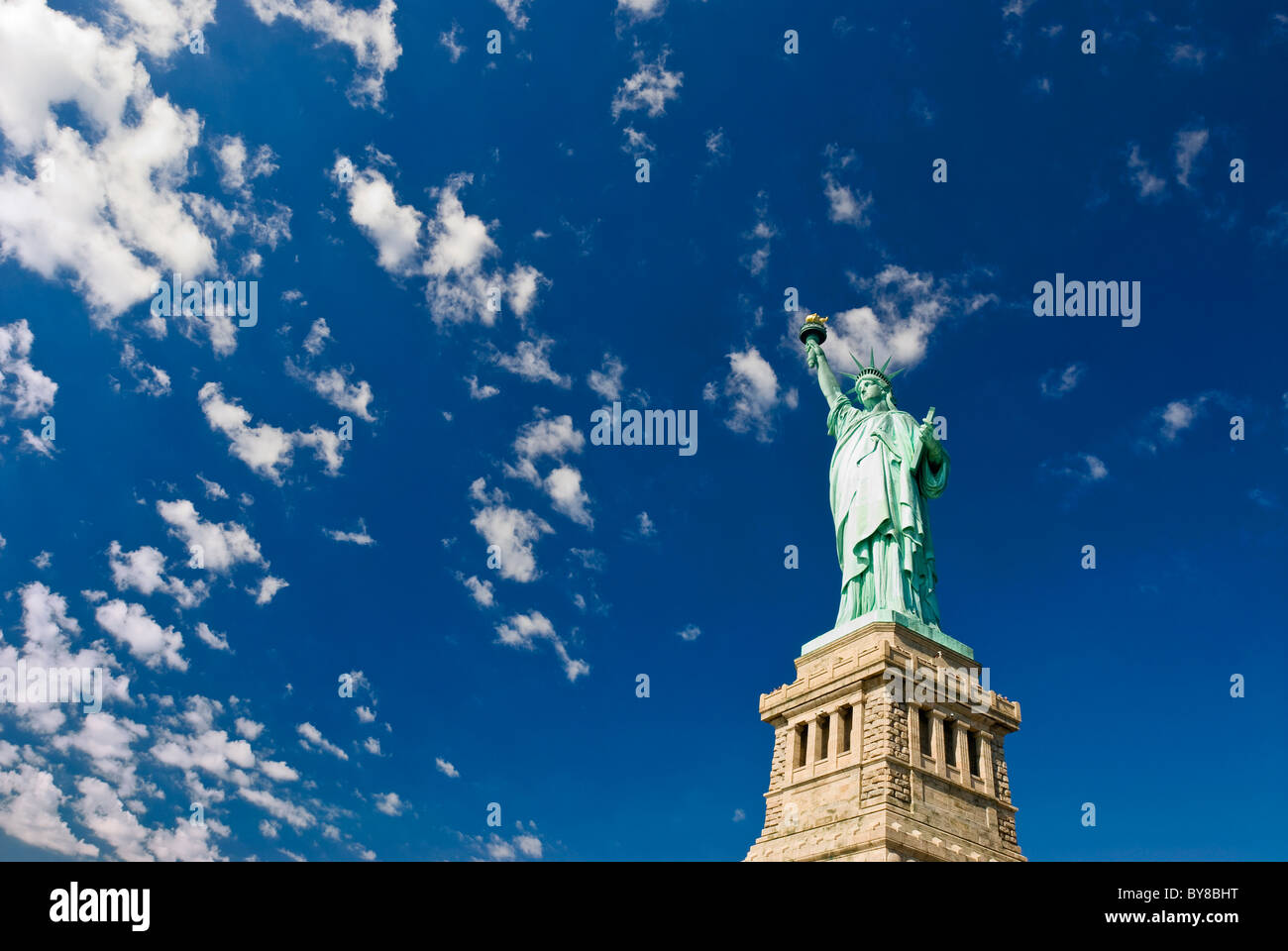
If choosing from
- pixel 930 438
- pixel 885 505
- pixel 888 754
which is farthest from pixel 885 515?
pixel 888 754

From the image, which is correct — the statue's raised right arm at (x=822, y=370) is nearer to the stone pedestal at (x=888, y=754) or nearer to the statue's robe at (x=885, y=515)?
the statue's robe at (x=885, y=515)

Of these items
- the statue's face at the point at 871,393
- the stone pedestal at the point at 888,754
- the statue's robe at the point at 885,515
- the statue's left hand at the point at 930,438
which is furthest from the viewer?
the statue's face at the point at 871,393

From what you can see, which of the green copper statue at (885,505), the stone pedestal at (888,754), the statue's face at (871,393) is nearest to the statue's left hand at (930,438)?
the green copper statue at (885,505)

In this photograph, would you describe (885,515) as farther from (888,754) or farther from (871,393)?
(888,754)
